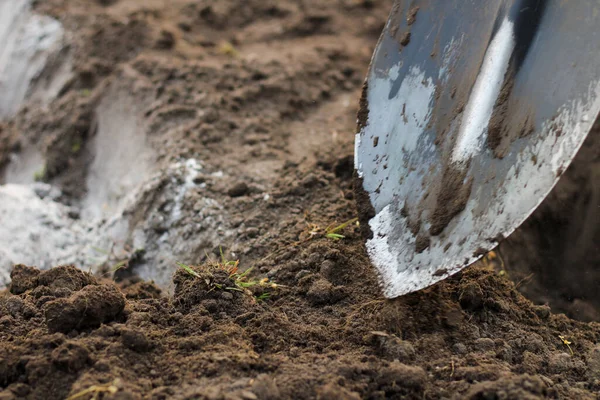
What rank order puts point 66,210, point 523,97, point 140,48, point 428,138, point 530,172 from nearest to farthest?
point 530,172
point 523,97
point 428,138
point 66,210
point 140,48

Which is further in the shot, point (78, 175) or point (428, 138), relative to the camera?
point (78, 175)

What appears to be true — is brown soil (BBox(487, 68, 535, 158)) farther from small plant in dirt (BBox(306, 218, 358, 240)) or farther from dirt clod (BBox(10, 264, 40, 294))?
dirt clod (BBox(10, 264, 40, 294))

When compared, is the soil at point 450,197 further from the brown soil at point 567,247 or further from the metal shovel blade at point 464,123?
the brown soil at point 567,247

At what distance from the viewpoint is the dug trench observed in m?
1.69

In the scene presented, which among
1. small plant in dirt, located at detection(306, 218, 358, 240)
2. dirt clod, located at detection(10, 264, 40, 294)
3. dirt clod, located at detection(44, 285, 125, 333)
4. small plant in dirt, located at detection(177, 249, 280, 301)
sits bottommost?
dirt clod, located at detection(44, 285, 125, 333)

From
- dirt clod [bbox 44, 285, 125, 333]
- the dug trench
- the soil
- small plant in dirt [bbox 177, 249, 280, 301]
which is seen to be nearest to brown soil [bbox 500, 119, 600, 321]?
the dug trench

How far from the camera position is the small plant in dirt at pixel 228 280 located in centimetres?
200

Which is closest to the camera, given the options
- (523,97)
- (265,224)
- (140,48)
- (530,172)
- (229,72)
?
(530,172)

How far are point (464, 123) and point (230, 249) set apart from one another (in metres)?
0.97

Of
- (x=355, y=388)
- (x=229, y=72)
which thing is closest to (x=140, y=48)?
(x=229, y=72)

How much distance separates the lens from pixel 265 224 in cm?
250

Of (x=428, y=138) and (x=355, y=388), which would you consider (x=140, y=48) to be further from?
(x=355, y=388)

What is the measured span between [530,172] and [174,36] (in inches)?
105

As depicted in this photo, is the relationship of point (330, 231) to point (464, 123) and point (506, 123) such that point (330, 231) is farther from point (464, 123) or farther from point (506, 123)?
point (506, 123)
